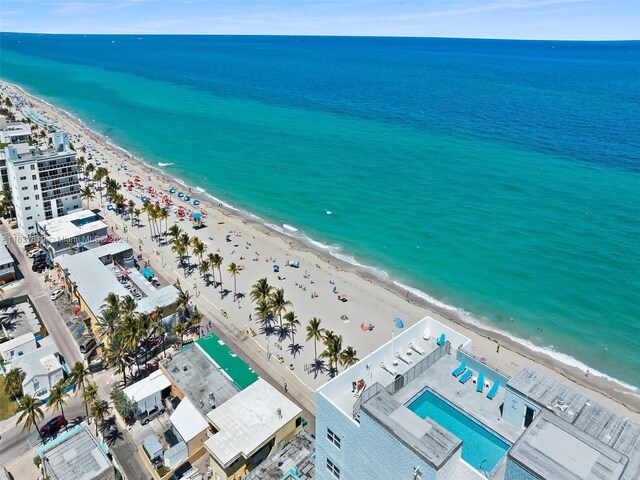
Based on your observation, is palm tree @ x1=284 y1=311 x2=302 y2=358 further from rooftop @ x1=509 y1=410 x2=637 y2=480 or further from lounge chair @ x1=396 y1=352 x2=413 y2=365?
rooftop @ x1=509 y1=410 x2=637 y2=480

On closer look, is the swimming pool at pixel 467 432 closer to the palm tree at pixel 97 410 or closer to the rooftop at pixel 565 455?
the rooftop at pixel 565 455

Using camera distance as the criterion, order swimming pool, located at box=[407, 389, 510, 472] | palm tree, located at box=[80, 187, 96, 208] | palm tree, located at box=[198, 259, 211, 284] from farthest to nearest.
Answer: palm tree, located at box=[80, 187, 96, 208] → palm tree, located at box=[198, 259, 211, 284] → swimming pool, located at box=[407, 389, 510, 472]

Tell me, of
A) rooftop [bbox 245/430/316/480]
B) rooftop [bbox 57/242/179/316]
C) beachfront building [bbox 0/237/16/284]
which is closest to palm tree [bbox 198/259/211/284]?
rooftop [bbox 57/242/179/316]

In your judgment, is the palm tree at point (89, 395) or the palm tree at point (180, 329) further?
the palm tree at point (180, 329)

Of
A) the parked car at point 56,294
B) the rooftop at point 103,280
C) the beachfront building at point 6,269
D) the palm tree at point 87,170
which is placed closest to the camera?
the rooftop at point 103,280

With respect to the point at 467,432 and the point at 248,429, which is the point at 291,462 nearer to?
the point at 248,429

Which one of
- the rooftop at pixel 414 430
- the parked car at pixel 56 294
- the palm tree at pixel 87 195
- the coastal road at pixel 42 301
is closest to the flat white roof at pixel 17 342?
the coastal road at pixel 42 301

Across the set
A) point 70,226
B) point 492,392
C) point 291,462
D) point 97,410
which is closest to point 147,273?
point 70,226
